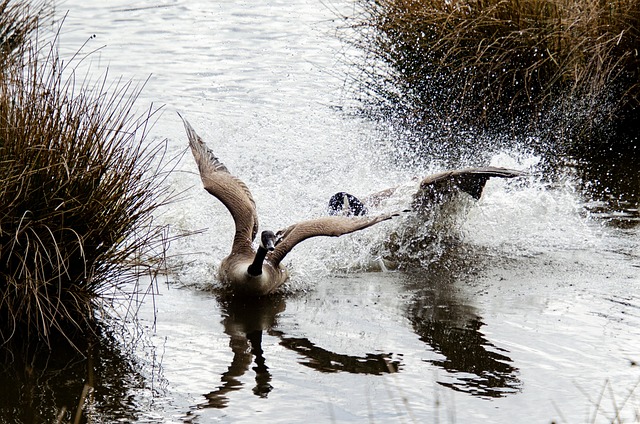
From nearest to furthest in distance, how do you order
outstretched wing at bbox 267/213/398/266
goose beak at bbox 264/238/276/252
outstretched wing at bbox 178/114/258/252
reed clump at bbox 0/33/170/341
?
reed clump at bbox 0/33/170/341, goose beak at bbox 264/238/276/252, outstretched wing at bbox 267/213/398/266, outstretched wing at bbox 178/114/258/252

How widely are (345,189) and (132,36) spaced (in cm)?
683

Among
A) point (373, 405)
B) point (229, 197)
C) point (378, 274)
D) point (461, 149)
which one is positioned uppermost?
point (461, 149)

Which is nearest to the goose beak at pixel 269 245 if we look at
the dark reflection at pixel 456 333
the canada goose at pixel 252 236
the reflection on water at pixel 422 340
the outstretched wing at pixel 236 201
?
the canada goose at pixel 252 236

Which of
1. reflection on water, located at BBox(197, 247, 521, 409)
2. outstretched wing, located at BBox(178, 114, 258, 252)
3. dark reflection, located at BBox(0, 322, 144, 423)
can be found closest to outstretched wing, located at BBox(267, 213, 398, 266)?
outstretched wing, located at BBox(178, 114, 258, 252)

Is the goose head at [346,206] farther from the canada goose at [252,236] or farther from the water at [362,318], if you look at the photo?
the canada goose at [252,236]

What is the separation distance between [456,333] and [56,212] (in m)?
2.69

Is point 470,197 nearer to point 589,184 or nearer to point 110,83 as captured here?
point 589,184

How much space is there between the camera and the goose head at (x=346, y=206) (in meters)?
8.18

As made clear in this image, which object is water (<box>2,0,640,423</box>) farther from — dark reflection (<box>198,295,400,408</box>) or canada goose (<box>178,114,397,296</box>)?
canada goose (<box>178,114,397,296</box>)

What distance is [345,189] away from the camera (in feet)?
31.7

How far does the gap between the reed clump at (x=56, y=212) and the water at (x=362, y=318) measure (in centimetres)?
29

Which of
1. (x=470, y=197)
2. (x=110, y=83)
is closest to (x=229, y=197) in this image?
(x=470, y=197)

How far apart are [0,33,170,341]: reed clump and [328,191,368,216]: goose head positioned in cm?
252

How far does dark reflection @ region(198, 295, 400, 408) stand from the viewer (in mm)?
5578
